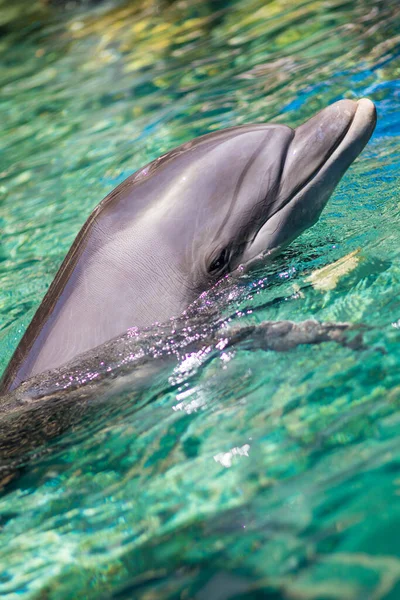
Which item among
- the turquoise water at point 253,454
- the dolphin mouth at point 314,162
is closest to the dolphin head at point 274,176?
the dolphin mouth at point 314,162

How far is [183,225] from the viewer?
195 inches

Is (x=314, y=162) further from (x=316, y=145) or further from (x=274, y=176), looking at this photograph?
(x=274, y=176)

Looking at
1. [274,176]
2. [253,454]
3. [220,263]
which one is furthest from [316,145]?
[253,454]

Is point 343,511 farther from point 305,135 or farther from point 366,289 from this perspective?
point 305,135

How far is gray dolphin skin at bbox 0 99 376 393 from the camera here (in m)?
4.90

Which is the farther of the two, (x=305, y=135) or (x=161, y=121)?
(x=161, y=121)

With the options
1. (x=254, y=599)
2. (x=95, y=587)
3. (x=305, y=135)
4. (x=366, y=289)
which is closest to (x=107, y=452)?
(x=95, y=587)

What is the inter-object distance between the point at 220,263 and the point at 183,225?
1.27ft

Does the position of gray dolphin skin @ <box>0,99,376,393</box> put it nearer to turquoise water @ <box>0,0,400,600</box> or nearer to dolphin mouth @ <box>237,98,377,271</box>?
dolphin mouth @ <box>237,98,377,271</box>

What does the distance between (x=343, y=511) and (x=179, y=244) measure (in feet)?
7.94

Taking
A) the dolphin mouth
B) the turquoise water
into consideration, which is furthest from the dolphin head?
the turquoise water

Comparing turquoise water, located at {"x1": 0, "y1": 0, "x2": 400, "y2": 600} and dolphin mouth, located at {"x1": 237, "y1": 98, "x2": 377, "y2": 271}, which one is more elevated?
dolphin mouth, located at {"x1": 237, "y1": 98, "x2": 377, "y2": 271}

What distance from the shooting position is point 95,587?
3.36 m

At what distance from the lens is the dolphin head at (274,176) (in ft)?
16.5
